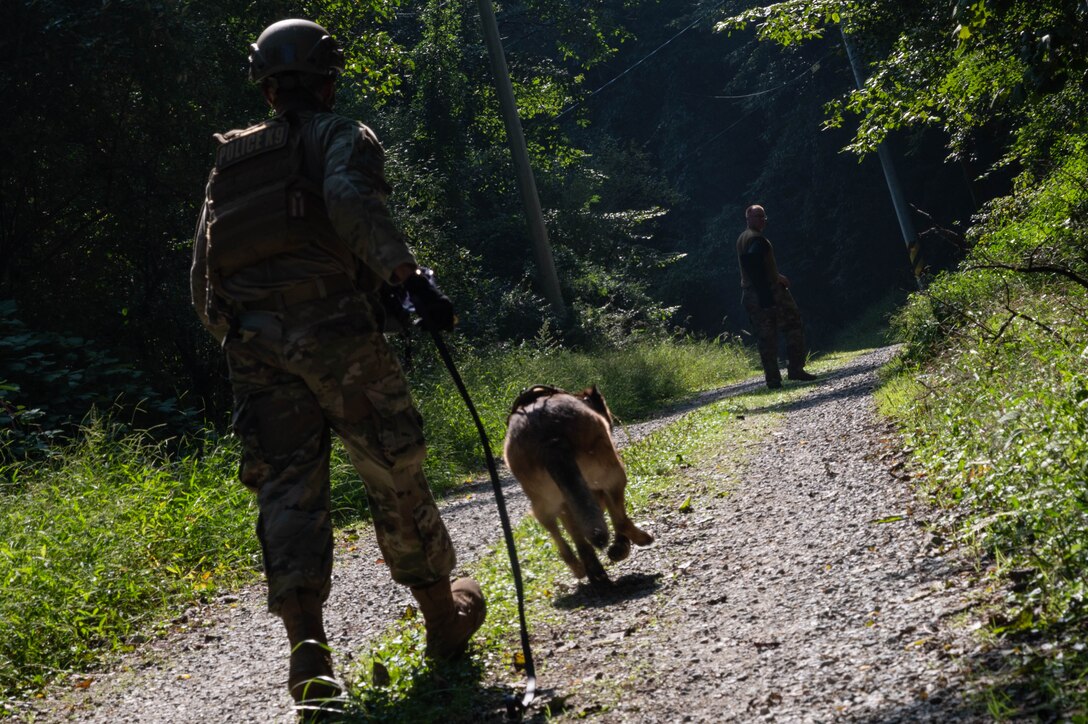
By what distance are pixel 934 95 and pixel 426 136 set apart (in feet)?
54.6

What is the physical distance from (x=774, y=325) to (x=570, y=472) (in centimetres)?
1106

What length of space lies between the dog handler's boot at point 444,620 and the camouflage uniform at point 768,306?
1167 centimetres

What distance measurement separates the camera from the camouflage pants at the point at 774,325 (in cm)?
1573

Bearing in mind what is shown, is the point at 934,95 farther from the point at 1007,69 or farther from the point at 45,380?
the point at 45,380

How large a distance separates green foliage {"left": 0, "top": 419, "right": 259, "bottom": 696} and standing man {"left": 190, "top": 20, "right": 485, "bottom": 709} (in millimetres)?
2276

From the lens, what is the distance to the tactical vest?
4.09 metres

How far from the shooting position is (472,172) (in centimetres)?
2830

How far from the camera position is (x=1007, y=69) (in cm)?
1136

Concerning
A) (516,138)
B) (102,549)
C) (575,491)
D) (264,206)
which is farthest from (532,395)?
(516,138)

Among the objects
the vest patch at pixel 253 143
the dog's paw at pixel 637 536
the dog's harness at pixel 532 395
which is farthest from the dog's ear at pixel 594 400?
the vest patch at pixel 253 143

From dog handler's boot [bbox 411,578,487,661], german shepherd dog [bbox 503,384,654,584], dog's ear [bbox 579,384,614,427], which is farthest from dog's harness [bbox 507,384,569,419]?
dog handler's boot [bbox 411,578,487,661]

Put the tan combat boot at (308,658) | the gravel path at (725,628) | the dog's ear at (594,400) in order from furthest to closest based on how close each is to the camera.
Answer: the dog's ear at (594,400), the tan combat boot at (308,658), the gravel path at (725,628)

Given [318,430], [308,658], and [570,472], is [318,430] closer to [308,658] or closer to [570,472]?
[308,658]

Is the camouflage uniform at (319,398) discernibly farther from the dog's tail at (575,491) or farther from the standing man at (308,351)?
the dog's tail at (575,491)
